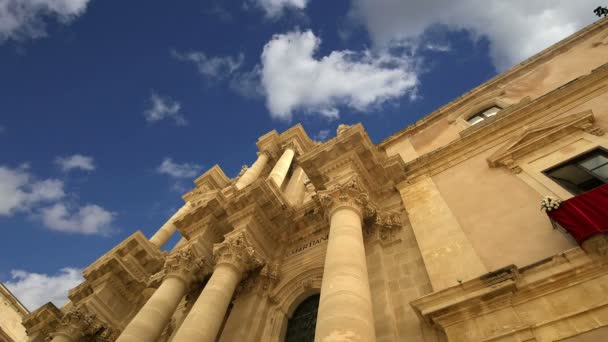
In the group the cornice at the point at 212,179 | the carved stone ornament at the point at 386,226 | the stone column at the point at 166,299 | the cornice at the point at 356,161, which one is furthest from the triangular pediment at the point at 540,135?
the cornice at the point at 212,179

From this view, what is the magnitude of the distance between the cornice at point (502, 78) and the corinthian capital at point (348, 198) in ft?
25.5

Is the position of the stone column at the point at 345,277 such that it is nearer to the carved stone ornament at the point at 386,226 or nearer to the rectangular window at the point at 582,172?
the carved stone ornament at the point at 386,226

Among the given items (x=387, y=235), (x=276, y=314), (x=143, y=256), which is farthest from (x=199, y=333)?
(x=143, y=256)

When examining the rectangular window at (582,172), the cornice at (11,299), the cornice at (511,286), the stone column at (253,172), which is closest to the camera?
the cornice at (511,286)

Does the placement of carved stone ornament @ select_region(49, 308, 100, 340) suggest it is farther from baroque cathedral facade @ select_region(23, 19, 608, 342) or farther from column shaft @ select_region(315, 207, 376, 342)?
column shaft @ select_region(315, 207, 376, 342)

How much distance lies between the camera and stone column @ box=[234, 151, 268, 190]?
19656 mm

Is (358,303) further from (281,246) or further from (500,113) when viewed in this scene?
(500,113)

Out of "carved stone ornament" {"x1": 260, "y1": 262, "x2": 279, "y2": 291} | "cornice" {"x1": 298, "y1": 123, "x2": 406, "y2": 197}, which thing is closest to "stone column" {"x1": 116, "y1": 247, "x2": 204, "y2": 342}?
"carved stone ornament" {"x1": 260, "y1": 262, "x2": 279, "y2": 291}

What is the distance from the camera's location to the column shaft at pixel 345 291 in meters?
6.33

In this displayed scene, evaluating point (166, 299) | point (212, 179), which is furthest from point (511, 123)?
point (212, 179)

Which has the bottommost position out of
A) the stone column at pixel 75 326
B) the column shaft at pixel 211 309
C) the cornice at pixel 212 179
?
the column shaft at pixel 211 309

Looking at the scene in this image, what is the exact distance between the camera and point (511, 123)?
42.4 ft

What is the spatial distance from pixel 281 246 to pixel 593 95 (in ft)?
38.5

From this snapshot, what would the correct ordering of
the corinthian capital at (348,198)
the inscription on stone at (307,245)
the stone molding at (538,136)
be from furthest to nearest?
the inscription on stone at (307,245) < the stone molding at (538,136) < the corinthian capital at (348,198)
